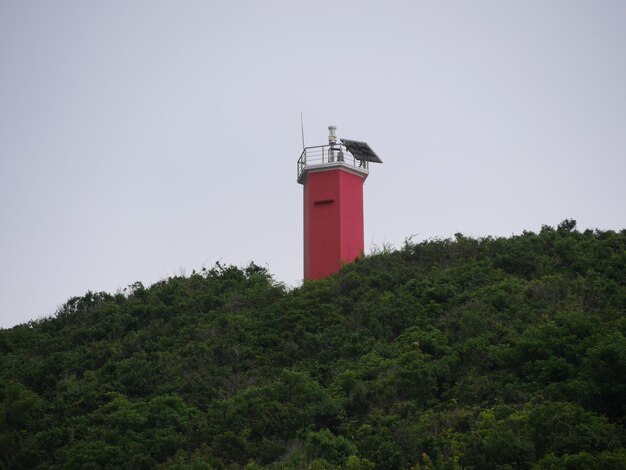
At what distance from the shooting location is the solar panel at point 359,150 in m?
31.5

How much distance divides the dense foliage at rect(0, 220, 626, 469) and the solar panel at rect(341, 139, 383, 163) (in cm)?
432

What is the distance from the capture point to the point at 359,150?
31.6 metres

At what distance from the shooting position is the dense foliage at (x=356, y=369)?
1625 cm

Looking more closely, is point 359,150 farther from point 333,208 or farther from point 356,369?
point 356,369

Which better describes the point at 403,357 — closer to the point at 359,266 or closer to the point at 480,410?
the point at 480,410

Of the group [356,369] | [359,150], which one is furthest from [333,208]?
[356,369]

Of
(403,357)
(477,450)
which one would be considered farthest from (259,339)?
(477,450)

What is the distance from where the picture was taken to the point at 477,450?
49.7ft

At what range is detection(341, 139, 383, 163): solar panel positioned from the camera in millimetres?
31484

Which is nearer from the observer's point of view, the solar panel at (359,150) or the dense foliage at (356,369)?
the dense foliage at (356,369)

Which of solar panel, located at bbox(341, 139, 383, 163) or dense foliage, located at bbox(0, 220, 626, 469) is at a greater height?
solar panel, located at bbox(341, 139, 383, 163)

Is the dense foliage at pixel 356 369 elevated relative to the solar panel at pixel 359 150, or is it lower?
lower

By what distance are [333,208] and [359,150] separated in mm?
2667

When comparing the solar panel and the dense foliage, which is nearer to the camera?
the dense foliage
